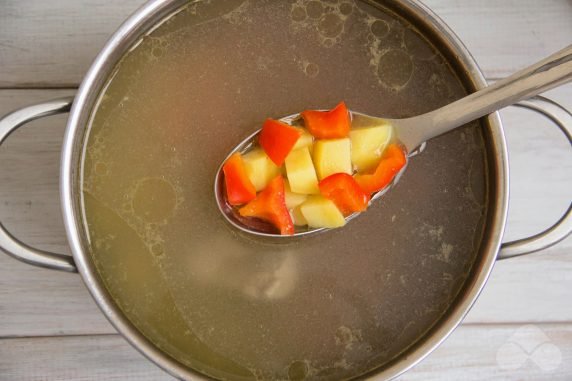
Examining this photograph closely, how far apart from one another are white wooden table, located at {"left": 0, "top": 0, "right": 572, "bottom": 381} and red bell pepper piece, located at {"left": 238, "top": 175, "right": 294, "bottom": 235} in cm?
41

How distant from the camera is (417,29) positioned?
3.21ft

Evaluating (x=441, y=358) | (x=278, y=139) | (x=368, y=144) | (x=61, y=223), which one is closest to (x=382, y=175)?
(x=368, y=144)

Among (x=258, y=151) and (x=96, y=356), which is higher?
(x=258, y=151)

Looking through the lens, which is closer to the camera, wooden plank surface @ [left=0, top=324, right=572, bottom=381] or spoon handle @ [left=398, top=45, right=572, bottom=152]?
spoon handle @ [left=398, top=45, right=572, bottom=152]

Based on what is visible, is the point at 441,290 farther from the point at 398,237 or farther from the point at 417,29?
the point at 417,29

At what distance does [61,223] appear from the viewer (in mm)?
1105

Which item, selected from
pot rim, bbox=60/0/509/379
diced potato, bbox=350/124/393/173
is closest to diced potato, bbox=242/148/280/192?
diced potato, bbox=350/124/393/173

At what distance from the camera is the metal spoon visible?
2.71 ft

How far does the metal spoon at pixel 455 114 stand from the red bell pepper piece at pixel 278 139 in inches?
1.7

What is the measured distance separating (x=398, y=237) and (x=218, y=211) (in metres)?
0.29

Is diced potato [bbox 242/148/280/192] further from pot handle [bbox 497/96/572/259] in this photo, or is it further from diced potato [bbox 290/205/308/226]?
pot handle [bbox 497/96/572/259]

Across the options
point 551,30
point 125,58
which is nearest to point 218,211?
point 125,58

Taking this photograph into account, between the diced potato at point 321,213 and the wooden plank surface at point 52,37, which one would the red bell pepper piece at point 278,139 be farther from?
the wooden plank surface at point 52,37

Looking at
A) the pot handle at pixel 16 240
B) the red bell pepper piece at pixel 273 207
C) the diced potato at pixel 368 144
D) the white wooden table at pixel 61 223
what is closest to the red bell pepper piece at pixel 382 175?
the diced potato at pixel 368 144
